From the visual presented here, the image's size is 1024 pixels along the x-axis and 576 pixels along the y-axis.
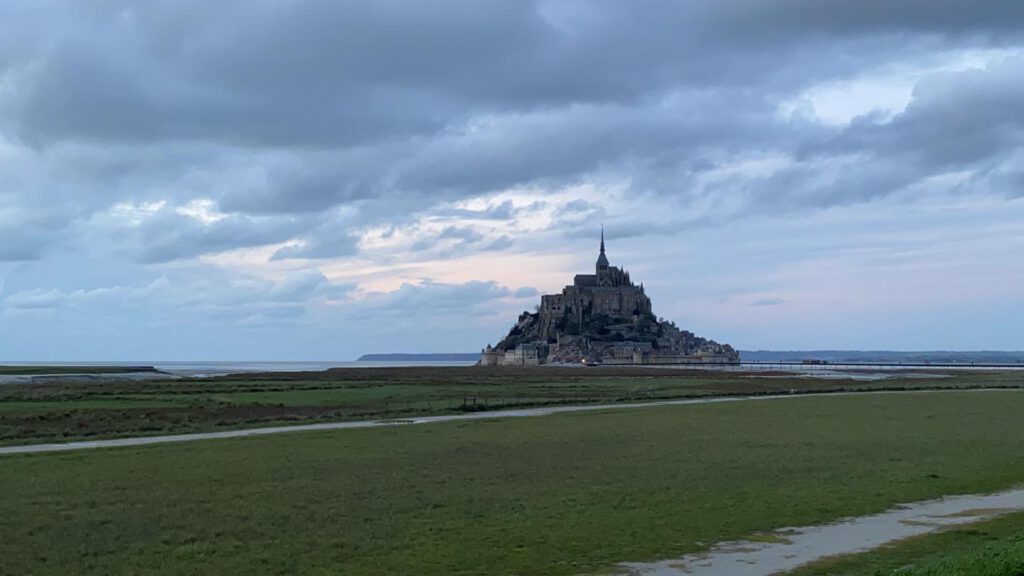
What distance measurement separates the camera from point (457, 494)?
18359 millimetres

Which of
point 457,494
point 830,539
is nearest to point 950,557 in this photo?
point 830,539

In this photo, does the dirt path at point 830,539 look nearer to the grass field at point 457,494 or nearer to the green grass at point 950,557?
the green grass at point 950,557

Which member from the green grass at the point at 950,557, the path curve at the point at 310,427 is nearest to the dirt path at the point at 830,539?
the green grass at the point at 950,557

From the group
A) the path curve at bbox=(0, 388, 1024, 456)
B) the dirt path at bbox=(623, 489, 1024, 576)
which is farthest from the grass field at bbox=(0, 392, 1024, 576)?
the path curve at bbox=(0, 388, 1024, 456)

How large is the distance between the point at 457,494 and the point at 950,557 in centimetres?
912

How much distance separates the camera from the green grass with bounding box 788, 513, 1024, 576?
34.9 feet

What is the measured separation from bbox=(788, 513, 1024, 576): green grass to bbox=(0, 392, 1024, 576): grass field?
217 cm

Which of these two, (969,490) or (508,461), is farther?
(508,461)

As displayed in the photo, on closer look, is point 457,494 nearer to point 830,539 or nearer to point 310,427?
point 830,539

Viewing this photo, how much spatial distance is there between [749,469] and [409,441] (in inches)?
435

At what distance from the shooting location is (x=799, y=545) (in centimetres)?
1396

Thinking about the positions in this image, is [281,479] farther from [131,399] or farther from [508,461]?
[131,399]

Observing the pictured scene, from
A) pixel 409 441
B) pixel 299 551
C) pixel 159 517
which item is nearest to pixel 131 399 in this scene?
pixel 409 441

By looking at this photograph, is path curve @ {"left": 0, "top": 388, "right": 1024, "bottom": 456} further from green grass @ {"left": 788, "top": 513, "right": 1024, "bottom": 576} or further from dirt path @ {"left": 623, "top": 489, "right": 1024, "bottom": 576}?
green grass @ {"left": 788, "top": 513, "right": 1024, "bottom": 576}
